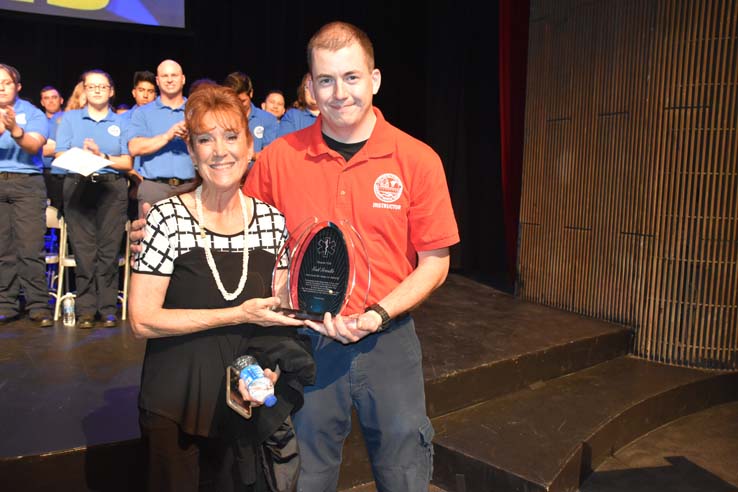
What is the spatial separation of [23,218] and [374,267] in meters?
3.38

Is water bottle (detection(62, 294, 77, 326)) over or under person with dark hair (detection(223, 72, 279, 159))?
under

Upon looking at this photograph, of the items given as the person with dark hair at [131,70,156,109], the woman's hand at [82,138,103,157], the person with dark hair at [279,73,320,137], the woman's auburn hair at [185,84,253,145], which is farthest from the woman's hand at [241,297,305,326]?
the person with dark hair at [131,70,156,109]

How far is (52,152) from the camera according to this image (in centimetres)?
492

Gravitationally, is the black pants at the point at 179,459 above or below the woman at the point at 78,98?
below

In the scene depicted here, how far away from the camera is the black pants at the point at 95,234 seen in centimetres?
423

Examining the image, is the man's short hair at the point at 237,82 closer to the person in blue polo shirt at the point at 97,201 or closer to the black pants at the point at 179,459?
the person in blue polo shirt at the point at 97,201

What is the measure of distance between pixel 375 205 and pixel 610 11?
3.64 metres

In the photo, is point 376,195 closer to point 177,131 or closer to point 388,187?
point 388,187

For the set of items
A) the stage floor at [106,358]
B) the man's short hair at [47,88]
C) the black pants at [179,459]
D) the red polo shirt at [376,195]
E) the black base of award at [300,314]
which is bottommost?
the stage floor at [106,358]

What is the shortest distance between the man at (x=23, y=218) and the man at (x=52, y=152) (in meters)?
0.23

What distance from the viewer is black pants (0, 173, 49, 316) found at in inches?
166

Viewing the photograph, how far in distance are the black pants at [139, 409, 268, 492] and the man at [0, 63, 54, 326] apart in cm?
303

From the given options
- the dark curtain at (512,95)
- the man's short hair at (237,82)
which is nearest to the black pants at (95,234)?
the man's short hair at (237,82)

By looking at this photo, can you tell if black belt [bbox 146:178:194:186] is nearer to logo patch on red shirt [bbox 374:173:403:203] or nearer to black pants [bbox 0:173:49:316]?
black pants [bbox 0:173:49:316]
